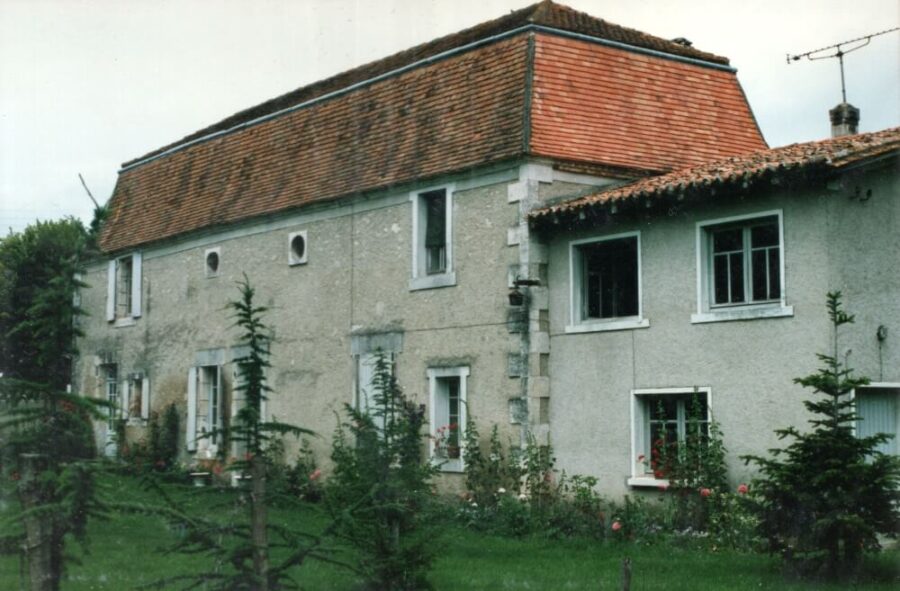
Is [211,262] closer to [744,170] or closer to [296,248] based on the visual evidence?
[296,248]

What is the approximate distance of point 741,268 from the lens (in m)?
14.9

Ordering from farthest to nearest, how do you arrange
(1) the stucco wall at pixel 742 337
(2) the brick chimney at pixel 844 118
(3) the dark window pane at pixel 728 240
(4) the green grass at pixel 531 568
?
1. (2) the brick chimney at pixel 844 118
2. (3) the dark window pane at pixel 728 240
3. (1) the stucco wall at pixel 742 337
4. (4) the green grass at pixel 531 568

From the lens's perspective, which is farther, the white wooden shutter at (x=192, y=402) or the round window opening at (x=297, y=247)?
the white wooden shutter at (x=192, y=402)

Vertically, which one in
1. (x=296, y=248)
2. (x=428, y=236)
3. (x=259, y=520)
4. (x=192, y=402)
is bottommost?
(x=259, y=520)

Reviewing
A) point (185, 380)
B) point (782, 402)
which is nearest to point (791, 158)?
point (782, 402)

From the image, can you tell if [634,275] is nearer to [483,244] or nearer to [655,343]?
[655,343]

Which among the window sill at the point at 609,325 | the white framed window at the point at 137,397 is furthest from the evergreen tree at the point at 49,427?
the white framed window at the point at 137,397

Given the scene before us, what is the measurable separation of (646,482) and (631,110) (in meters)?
6.51

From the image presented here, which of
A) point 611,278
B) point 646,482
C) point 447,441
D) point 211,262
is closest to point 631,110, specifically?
point 611,278

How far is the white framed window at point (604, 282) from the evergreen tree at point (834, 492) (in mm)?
5664

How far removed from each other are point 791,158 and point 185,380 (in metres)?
14.9

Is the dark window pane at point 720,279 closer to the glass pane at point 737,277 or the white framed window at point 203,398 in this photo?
the glass pane at point 737,277

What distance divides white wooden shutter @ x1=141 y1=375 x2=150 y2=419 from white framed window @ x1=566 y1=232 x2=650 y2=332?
12.8m

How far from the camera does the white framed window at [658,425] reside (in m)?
15.1
